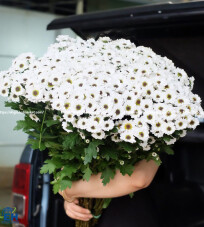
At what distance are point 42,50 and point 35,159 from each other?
5.84 m

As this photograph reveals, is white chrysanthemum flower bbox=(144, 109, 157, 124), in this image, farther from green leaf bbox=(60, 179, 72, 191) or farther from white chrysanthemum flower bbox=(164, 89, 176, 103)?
green leaf bbox=(60, 179, 72, 191)

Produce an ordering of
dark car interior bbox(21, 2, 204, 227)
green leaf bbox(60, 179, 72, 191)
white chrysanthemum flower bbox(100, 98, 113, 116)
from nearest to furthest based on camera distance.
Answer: white chrysanthemum flower bbox(100, 98, 113, 116) → green leaf bbox(60, 179, 72, 191) → dark car interior bbox(21, 2, 204, 227)

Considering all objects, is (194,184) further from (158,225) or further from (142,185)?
(142,185)

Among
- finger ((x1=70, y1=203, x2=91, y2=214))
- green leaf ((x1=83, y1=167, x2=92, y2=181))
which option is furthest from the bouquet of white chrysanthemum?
finger ((x1=70, y1=203, x2=91, y2=214))

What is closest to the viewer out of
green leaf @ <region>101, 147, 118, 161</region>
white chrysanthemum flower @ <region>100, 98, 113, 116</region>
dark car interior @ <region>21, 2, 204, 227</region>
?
white chrysanthemum flower @ <region>100, 98, 113, 116</region>

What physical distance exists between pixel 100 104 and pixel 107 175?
308 millimetres

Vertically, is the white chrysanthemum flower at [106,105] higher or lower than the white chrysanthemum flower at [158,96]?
lower

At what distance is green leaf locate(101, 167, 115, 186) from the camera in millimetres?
1722

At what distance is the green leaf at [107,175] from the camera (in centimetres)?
172

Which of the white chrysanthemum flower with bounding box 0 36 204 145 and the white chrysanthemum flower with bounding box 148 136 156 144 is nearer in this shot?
the white chrysanthemum flower with bounding box 0 36 204 145

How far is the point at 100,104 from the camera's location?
1.54 m

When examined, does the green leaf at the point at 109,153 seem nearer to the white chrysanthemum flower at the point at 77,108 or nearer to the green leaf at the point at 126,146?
the green leaf at the point at 126,146

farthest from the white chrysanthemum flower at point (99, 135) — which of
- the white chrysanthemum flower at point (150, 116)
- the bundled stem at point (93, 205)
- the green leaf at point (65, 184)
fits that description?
the bundled stem at point (93, 205)

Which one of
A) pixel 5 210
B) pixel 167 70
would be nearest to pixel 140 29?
pixel 167 70
